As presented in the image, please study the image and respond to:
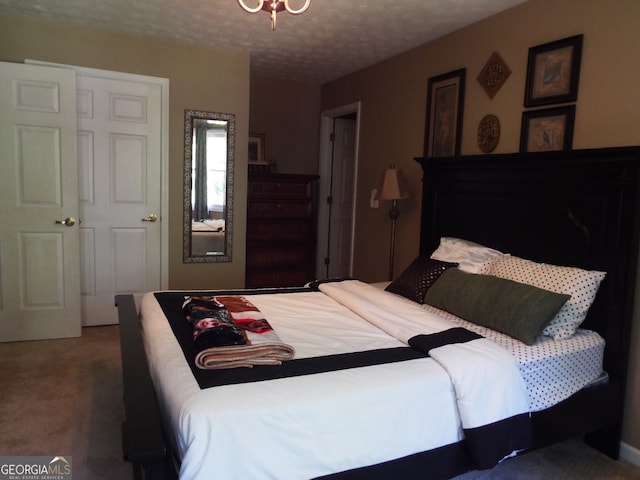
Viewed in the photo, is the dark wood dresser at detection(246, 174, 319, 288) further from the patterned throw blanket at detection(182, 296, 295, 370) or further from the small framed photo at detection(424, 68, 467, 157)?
the patterned throw blanket at detection(182, 296, 295, 370)

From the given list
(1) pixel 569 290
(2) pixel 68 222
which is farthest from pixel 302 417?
(2) pixel 68 222

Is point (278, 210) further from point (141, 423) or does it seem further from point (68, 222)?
point (141, 423)

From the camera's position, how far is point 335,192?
18.3ft

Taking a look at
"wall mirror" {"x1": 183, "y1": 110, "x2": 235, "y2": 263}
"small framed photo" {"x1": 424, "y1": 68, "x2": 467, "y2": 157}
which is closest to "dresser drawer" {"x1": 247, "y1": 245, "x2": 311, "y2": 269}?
"wall mirror" {"x1": 183, "y1": 110, "x2": 235, "y2": 263}

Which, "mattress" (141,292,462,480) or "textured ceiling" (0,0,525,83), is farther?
"textured ceiling" (0,0,525,83)

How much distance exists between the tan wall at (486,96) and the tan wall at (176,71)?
→ 1.22 meters

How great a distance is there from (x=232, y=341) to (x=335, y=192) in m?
3.97

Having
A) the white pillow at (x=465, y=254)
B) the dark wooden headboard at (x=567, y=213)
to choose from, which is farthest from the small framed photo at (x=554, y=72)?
the white pillow at (x=465, y=254)

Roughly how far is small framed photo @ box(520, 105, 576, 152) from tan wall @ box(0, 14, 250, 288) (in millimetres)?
2499

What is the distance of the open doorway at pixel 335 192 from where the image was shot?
17.9 ft

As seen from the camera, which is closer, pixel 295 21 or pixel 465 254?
pixel 465 254

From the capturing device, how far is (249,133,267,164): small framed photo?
507 centimetres

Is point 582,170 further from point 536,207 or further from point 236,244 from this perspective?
point 236,244

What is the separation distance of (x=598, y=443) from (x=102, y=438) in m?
2.58
